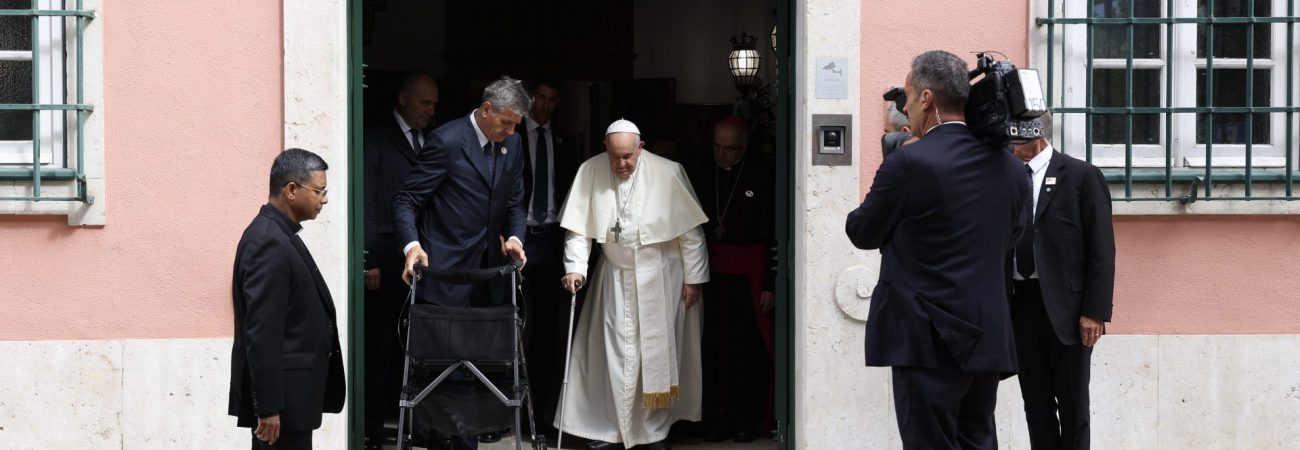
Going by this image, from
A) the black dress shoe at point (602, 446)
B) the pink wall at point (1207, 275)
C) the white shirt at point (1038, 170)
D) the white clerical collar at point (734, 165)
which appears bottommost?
the black dress shoe at point (602, 446)

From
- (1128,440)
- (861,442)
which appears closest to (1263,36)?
(1128,440)

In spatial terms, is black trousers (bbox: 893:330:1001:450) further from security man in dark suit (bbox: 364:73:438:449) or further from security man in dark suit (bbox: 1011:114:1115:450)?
security man in dark suit (bbox: 364:73:438:449)

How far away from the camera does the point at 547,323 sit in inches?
332

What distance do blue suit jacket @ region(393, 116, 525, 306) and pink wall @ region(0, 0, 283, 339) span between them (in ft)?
2.24

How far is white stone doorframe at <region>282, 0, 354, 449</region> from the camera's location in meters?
6.64

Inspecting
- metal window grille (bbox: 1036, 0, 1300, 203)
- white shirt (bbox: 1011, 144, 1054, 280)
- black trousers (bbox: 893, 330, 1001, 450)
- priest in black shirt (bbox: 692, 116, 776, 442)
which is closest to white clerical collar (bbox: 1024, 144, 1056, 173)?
white shirt (bbox: 1011, 144, 1054, 280)

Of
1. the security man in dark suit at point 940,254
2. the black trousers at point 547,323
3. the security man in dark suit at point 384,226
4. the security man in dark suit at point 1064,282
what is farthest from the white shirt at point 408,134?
the security man in dark suit at point 940,254

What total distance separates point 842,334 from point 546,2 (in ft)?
18.8

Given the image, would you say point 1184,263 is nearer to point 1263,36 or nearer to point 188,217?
point 1263,36

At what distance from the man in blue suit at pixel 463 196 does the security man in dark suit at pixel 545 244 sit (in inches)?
38.9

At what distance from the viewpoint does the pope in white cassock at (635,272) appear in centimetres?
777

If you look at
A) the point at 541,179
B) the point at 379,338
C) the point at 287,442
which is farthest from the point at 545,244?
the point at 287,442

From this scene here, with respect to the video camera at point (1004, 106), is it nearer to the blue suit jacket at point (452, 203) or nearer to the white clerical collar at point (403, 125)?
the blue suit jacket at point (452, 203)

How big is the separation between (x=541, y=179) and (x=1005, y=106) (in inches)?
148
